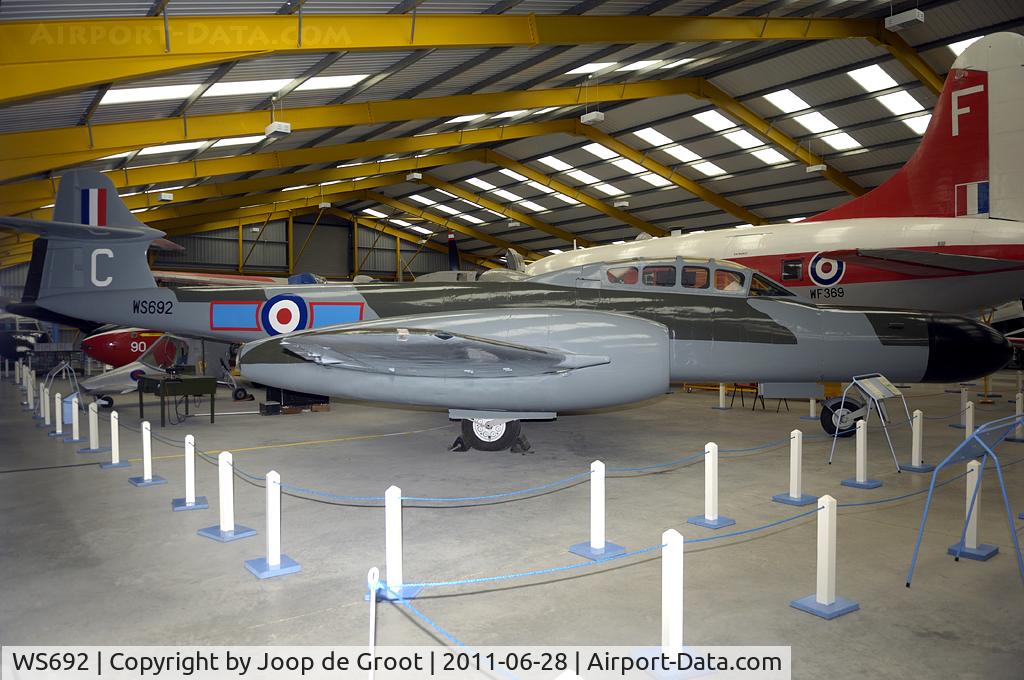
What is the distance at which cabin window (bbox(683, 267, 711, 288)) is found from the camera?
9352 mm

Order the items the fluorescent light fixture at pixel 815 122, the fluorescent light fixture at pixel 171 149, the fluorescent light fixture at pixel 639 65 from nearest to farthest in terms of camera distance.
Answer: the fluorescent light fixture at pixel 171 149 → the fluorescent light fixture at pixel 639 65 → the fluorescent light fixture at pixel 815 122

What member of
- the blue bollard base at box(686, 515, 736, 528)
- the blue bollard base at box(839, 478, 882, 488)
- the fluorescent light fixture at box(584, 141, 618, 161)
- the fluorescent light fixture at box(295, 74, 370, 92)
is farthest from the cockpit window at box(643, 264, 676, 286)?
the fluorescent light fixture at box(584, 141, 618, 161)

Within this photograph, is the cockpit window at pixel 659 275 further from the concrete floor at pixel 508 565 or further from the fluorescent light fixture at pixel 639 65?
the fluorescent light fixture at pixel 639 65

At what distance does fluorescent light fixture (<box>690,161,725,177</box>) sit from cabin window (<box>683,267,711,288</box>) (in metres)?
21.5

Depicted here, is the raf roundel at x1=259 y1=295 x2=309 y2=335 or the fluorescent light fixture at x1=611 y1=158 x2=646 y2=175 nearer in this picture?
the raf roundel at x1=259 y1=295 x2=309 y2=335

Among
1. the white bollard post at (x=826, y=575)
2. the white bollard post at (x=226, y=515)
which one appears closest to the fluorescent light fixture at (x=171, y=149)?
the white bollard post at (x=226, y=515)

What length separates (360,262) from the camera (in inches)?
1949

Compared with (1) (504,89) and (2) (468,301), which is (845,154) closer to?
(1) (504,89)

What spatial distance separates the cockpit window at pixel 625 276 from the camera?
372 inches

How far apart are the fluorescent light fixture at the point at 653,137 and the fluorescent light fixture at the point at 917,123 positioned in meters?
8.76

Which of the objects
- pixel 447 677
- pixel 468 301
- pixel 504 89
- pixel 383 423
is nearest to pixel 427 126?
pixel 504 89

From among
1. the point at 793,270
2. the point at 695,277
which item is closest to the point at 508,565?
the point at 695,277

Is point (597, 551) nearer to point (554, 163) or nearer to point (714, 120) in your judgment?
point (714, 120)

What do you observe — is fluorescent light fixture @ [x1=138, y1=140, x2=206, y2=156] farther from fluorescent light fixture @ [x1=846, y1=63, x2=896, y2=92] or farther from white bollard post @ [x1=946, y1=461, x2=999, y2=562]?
fluorescent light fixture @ [x1=846, y1=63, x2=896, y2=92]
